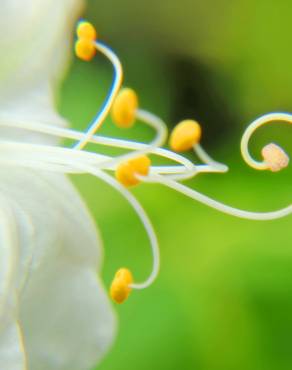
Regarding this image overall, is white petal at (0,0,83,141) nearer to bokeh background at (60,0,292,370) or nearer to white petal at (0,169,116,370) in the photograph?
white petal at (0,169,116,370)

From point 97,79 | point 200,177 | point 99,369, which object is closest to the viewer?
point 99,369

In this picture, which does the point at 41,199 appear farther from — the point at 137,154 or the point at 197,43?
the point at 197,43

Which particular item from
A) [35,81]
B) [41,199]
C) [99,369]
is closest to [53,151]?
[41,199]

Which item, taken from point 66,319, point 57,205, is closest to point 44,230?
point 57,205

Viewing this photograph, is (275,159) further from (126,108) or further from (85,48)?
(85,48)

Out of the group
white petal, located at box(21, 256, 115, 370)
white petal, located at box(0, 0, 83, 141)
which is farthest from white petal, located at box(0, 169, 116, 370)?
white petal, located at box(0, 0, 83, 141)

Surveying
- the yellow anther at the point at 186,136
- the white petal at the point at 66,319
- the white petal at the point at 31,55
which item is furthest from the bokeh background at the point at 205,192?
the yellow anther at the point at 186,136

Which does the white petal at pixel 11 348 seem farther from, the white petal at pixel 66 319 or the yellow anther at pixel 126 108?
the yellow anther at pixel 126 108
